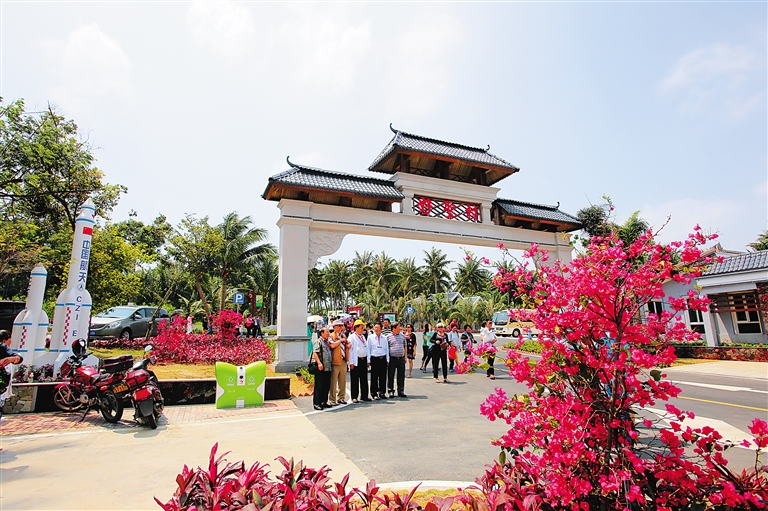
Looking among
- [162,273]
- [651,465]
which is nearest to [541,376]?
[651,465]

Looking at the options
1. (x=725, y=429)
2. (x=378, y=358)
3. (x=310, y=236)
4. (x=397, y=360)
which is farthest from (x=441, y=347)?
(x=725, y=429)

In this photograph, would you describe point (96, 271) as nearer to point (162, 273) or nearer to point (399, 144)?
point (399, 144)

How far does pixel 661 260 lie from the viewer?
2639 mm

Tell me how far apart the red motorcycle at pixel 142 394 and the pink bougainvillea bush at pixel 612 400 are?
18.3 ft

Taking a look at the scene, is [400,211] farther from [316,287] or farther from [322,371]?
[316,287]

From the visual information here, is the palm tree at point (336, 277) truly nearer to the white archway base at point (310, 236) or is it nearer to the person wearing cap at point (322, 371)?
the white archway base at point (310, 236)

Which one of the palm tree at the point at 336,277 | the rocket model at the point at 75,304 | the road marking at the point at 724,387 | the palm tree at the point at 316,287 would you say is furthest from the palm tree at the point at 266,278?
the road marking at the point at 724,387

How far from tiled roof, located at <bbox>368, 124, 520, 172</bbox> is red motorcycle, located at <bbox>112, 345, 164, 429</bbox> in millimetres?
10217

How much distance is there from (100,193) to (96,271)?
3319 millimetres

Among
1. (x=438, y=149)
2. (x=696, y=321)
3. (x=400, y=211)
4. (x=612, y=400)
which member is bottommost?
(x=612, y=400)

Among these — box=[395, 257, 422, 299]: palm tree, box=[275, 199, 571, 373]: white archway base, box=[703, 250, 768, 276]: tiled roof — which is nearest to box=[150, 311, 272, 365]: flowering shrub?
box=[275, 199, 571, 373]: white archway base

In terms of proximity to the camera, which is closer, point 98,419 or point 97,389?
point 97,389

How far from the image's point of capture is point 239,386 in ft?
25.4

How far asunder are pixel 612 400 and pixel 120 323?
2020 centimetres
